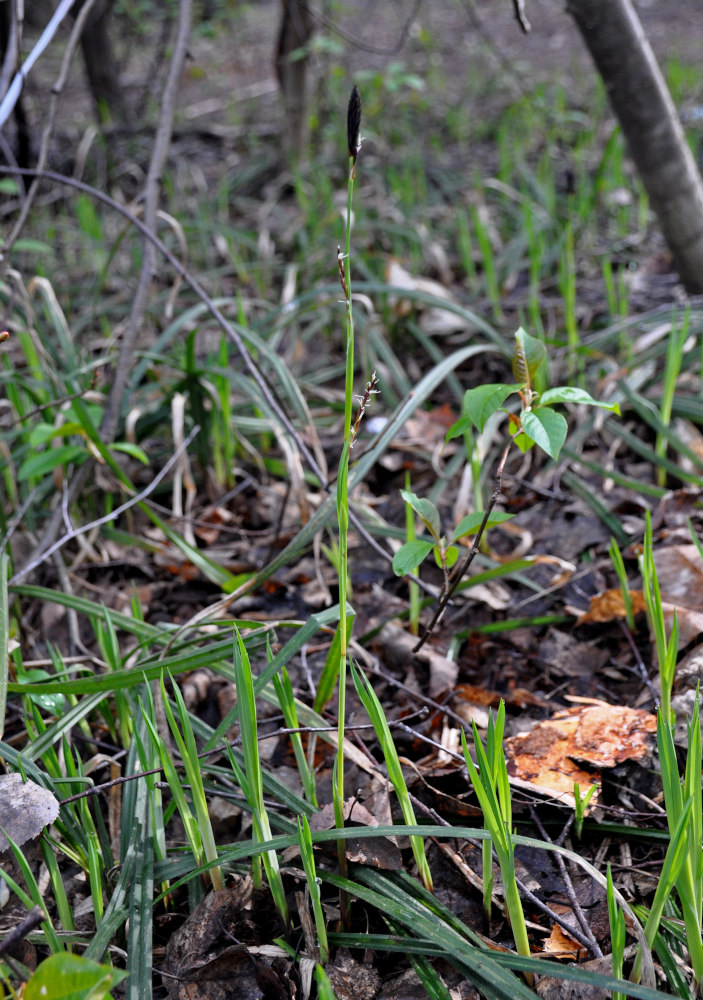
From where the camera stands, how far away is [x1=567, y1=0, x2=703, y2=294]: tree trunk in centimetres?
166

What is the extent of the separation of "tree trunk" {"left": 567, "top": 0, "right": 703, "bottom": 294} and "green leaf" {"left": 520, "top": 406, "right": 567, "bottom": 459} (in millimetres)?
1275

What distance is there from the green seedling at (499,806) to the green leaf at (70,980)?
343 mm

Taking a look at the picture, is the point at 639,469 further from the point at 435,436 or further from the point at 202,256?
the point at 202,256

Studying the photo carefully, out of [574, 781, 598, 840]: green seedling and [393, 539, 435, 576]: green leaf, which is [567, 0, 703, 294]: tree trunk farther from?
[574, 781, 598, 840]: green seedling

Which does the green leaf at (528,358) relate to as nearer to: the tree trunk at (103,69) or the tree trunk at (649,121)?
the tree trunk at (649,121)

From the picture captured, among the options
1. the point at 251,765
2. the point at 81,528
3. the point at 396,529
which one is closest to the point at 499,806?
the point at 251,765

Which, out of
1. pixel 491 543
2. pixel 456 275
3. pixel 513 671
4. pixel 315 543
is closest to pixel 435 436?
pixel 491 543

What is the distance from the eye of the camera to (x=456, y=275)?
253 centimetres

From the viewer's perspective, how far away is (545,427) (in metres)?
0.86

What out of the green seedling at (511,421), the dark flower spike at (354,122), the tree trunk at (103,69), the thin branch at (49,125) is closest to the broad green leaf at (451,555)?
the green seedling at (511,421)

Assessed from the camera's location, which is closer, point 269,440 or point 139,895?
point 139,895

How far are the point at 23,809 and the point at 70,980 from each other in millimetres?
244

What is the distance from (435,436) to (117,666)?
999 millimetres

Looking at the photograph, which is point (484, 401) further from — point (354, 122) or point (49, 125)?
point (49, 125)
